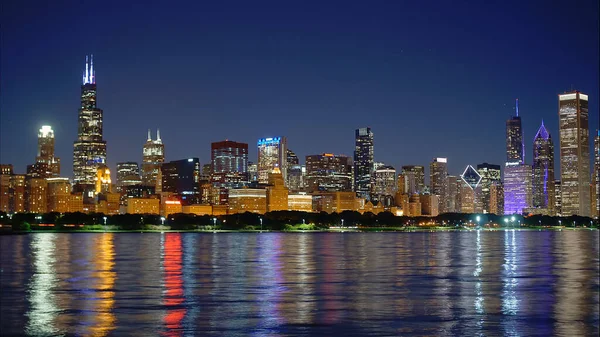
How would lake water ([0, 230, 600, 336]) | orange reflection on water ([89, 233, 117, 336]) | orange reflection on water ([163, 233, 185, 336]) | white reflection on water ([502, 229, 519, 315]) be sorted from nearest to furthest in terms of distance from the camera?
orange reflection on water ([89, 233, 117, 336]), orange reflection on water ([163, 233, 185, 336]), lake water ([0, 230, 600, 336]), white reflection on water ([502, 229, 519, 315])

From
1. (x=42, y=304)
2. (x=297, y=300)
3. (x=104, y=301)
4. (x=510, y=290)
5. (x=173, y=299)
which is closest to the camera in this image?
(x=42, y=304)

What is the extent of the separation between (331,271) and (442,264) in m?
12.7

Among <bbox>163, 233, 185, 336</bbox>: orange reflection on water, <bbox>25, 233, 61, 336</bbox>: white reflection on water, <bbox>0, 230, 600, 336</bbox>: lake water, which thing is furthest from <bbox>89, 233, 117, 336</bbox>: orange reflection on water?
<bbox>163, 233, 185, 336</bbox>: orange reflection on water

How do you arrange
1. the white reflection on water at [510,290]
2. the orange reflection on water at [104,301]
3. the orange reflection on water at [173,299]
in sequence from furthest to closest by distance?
the white reflection on water at [510,290] < the orange reflection on water at [173,299] < the orange reflection on water at [104,301]

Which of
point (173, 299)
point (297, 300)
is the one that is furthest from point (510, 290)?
point (173, 299)

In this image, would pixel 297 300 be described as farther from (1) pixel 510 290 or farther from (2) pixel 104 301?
(1) pixel 510 290

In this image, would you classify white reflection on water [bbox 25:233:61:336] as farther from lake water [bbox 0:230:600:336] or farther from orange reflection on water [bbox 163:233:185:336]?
orange reflection on water [bbox 163:233:185:336]

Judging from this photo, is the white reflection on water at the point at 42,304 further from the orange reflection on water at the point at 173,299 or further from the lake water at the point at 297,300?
the orange reflection on water at the point at 173,299

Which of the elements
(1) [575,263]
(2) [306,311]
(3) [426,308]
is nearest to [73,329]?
(2) [306,311]

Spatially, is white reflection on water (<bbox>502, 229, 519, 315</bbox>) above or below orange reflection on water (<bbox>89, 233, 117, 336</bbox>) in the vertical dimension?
below

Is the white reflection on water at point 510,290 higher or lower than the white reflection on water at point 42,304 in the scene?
lower

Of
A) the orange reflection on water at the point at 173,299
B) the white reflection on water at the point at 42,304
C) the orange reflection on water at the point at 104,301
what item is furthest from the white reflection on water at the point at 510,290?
the white reflection on water at the point at 42,304

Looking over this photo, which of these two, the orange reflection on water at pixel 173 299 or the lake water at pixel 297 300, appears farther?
the lake water at pixel 297 300

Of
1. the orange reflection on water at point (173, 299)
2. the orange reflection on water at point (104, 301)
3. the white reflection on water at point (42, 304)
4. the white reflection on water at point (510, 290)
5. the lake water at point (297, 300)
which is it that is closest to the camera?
the white reflection on water at point (42, 304)
